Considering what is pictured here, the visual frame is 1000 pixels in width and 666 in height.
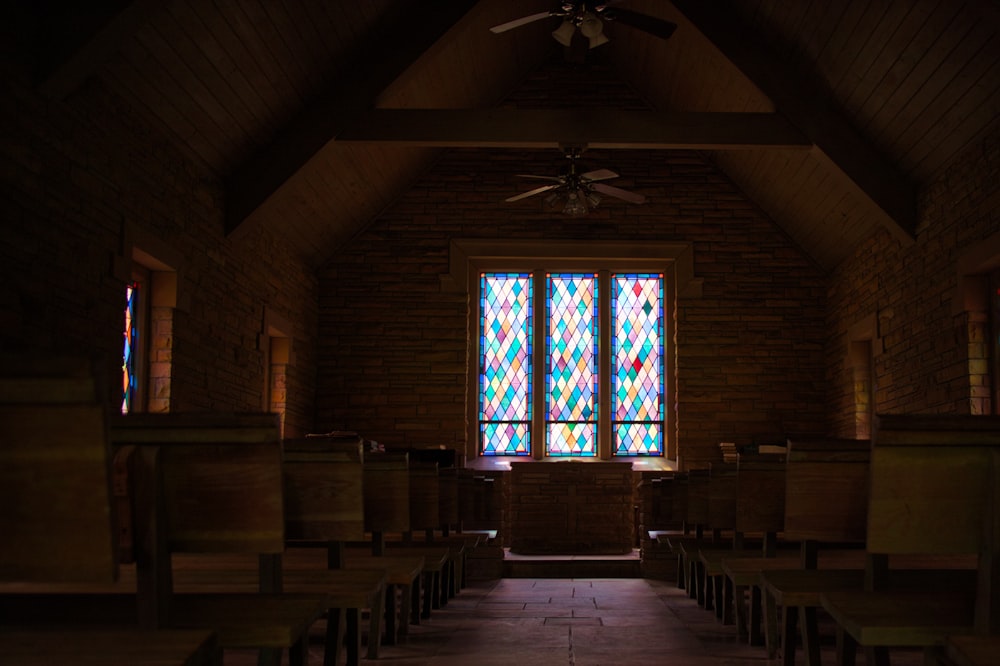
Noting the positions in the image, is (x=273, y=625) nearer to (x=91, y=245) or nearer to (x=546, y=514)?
(x=91, y=245)

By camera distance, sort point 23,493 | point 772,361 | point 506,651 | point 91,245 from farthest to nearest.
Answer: point 772,361
point 91,245
point 506,651
point 23,493

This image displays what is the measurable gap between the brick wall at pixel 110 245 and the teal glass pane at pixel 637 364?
3.61m

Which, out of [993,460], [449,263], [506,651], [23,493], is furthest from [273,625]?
[449,263]

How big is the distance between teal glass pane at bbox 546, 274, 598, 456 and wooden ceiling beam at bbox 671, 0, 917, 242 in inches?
137

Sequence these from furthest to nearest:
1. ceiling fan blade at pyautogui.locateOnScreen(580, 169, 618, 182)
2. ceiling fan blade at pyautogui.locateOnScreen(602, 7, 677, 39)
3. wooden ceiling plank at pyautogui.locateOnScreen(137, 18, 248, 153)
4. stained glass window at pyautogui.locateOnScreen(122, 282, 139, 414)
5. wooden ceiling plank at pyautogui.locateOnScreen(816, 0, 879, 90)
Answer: ceiling fan blade at pyautogui.locateOnScreen(580, 169, 618, 182), stained glass window at pyautogui.locateOnScreen(122, 282, 139, 414), wooden ceiling plank at pyautogui.locateOnScreen(816, 0, 879, 90), ceiling fan blade at pyautogui.locateOnScreen(602, 7, 677, 39), wooden ceiling plank at pyautogui.locateOnScreen(137, 18, 248, 153)

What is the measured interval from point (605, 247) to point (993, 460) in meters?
8.57

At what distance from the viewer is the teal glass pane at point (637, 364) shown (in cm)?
1085

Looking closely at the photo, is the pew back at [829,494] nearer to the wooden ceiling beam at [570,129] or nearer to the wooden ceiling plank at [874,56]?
the wooden ceiling plank at [874,56]

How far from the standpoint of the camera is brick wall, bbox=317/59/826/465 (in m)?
10.5

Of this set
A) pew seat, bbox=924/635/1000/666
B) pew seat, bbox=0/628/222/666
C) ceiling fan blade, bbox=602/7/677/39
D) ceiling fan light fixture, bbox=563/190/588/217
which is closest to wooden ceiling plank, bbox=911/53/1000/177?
ceiling fan blade, bbox=602/7/677/39

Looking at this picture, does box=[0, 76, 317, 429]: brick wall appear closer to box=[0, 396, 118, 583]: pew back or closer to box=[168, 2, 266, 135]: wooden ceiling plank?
box=[168, 2, 266, 135]: wooden ceiling plank

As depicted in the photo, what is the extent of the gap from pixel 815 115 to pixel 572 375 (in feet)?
12.8

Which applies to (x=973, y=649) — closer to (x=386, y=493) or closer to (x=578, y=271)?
(x=386, y=493)

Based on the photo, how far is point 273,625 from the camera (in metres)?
2.10
